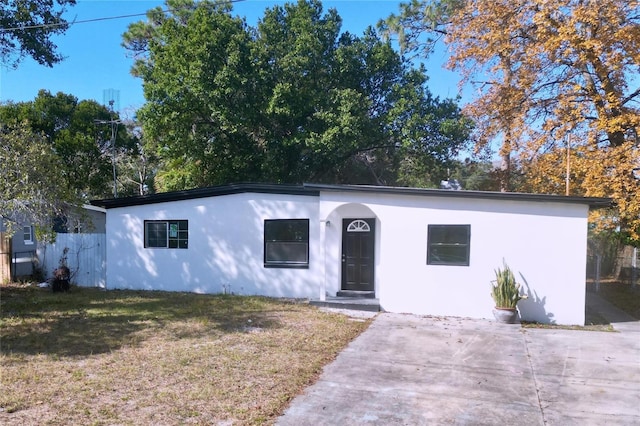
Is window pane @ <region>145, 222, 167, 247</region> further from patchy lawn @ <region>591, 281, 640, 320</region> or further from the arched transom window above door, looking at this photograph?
patchy lawn @ <region>591, 281, 640, 320</region>

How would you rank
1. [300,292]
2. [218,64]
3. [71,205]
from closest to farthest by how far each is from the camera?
1. [71,205]
2. [300,292]
3. [218,64]

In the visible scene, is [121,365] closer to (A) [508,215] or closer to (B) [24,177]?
(B) [24,177]

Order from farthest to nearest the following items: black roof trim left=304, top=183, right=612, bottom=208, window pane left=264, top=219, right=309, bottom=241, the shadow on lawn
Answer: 1. window pane left=264, top=219, right=309, bottom=241
2. black roof trim left=304, top=183, right=612, bottom=208
3. the shadow on lawn

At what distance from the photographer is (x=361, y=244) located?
1148cm

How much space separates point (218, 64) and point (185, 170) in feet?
15.8

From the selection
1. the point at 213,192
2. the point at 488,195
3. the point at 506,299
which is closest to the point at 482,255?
the point at 506,299

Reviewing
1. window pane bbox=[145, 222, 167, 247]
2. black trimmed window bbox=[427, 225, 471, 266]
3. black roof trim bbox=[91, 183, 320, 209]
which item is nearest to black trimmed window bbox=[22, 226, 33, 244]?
black roof trim bbox=[91, 183, 320, 209]

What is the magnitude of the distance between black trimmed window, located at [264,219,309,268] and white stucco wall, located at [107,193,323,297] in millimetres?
143

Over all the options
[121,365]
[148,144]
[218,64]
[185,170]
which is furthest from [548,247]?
[148,144]

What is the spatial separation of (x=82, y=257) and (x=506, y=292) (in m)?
12.6

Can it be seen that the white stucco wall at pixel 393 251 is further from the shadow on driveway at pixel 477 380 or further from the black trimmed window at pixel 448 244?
the shadow on driveway at pixel 477 380

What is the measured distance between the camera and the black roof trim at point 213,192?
11.7 metres

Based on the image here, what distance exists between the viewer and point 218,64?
647 inches

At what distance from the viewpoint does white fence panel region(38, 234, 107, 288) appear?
14.0 meters
